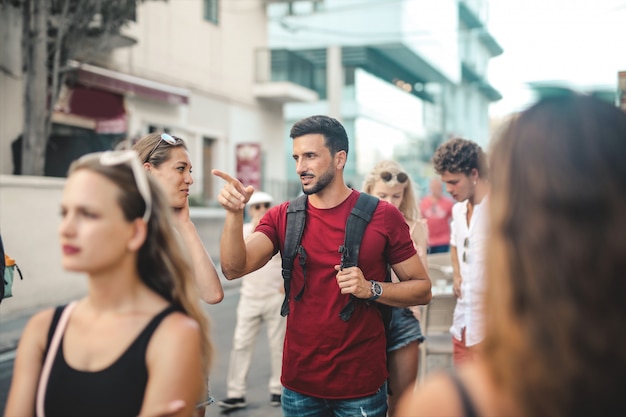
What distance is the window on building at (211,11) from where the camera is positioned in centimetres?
1809

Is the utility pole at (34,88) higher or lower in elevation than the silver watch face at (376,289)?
higher

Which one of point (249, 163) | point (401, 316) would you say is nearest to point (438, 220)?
point (401, 316)

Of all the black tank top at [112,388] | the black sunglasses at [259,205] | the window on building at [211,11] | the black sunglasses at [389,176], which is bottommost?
the black tank top at [112,388]

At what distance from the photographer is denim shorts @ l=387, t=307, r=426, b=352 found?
387 centimetres

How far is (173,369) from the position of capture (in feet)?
5.40

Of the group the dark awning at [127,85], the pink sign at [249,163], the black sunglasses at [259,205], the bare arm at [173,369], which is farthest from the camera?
the pink sign at [249,163]

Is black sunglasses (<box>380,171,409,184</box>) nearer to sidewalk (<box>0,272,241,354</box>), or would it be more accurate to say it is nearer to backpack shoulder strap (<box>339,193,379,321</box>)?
backpack shoulder strap (<box>339,193,379,321</box>)

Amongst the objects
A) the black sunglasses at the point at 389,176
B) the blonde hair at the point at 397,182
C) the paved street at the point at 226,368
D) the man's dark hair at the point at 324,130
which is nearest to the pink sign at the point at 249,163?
the paved street at the point at 226,368

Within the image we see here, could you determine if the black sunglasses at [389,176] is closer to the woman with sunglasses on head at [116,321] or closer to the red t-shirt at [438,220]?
the woman with sunglasses on head at [116,321]

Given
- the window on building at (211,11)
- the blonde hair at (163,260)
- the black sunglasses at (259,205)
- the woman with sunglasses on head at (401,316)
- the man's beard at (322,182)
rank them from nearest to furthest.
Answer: the blonde hair at (163,260)
the man's beard at (322,182)
the woman with sunglasses on head at (401,316)
the black sunglasses at (259,205)
the window on building at (211,11)

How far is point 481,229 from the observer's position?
12.7 ft

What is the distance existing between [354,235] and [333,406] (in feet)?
2.61

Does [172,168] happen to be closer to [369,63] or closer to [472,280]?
[472,280]

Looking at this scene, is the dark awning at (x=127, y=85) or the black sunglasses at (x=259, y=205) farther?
the dark awning at (x=127, y=85)
